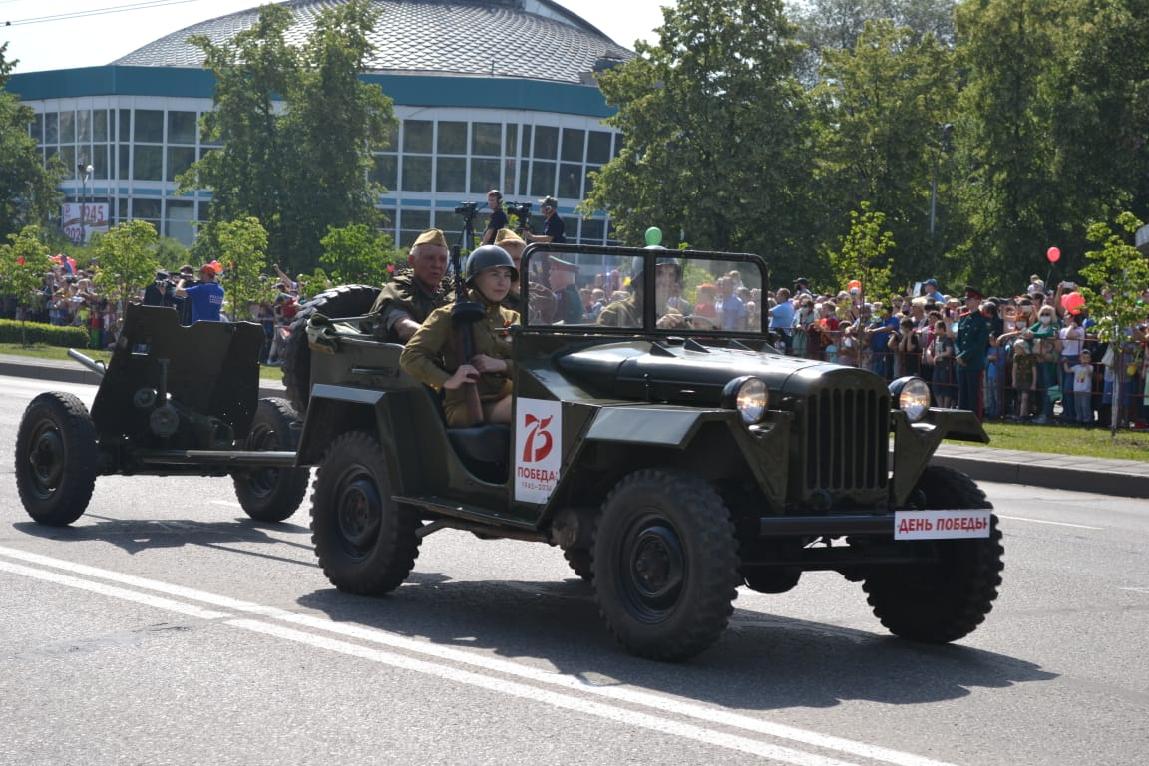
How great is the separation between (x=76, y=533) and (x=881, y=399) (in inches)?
223

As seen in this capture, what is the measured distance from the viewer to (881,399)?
723 centimetres

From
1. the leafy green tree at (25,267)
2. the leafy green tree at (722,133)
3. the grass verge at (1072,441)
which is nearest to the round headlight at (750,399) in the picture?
the grass verge at (1072,441)

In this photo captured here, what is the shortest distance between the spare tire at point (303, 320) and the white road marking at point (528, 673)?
1.68m

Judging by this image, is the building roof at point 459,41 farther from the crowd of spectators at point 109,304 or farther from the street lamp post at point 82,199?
the crowd of spectators at point 109,304

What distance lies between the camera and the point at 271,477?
1177 cm

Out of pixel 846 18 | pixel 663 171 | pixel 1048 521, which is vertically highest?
pixel 846 18

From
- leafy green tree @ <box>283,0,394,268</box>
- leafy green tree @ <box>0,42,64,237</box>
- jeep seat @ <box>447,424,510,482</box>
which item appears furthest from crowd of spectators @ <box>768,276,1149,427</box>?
leafy green tree @ <box>0,42,64,237</box>

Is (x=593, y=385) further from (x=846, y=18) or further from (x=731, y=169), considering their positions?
(x=846, y=18)

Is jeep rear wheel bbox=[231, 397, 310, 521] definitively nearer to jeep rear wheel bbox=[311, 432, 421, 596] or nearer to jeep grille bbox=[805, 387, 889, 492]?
jeep rear wheel bbox=[311, 432, 421, 596]

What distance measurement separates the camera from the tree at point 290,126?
60688 mm

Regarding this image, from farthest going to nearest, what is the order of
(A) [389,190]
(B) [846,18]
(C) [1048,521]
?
(B) [846,18]
(A) [389,190]
(C) [1048,521]

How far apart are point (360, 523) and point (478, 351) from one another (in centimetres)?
110

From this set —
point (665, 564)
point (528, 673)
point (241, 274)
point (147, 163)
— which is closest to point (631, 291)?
point (665, 564)


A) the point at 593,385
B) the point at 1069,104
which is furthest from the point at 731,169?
the point at 593,385
